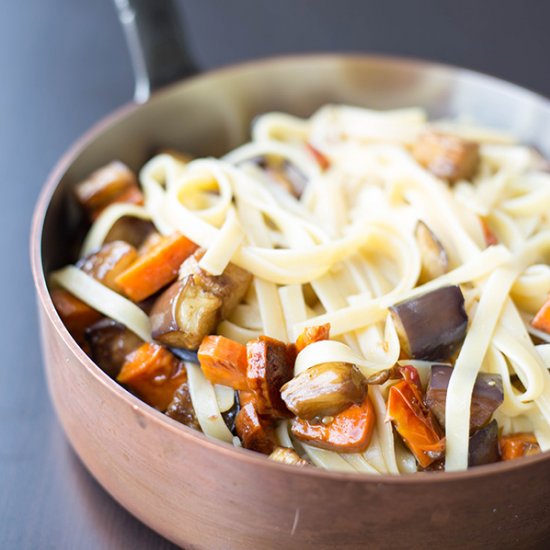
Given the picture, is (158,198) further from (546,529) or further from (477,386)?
(546,529)

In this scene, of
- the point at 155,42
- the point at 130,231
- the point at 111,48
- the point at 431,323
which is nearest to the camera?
the point at 431,323

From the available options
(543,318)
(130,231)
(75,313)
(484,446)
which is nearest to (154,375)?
(75,313)

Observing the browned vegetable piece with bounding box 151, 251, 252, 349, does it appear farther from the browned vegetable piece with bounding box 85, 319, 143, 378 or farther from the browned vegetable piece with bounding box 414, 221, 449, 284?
the browned vegetable piece with bounding box 414, 221, 449, 284

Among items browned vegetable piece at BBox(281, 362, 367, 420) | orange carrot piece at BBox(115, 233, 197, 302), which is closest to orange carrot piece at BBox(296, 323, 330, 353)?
browned vegetable piece at BBox(281, 362, 367, 420)

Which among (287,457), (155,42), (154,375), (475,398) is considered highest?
(155,42)

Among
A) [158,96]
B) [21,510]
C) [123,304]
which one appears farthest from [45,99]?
[21,510]

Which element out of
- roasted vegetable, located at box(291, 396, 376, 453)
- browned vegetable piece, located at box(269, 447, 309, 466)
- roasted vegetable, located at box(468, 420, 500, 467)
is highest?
browned vegetable piece, located at box(269, 447, 309, 466)

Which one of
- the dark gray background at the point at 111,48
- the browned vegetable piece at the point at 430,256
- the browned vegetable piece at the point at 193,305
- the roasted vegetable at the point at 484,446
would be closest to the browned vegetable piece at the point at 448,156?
the browned vegetable piece at the point at 430,256

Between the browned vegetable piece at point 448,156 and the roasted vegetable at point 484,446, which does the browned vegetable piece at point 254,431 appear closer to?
the roasted vegetable at point 484,446

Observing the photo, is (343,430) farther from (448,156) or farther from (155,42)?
(155,42)
